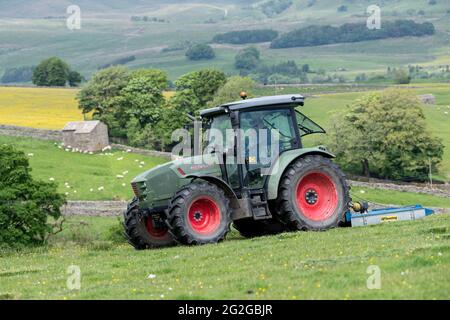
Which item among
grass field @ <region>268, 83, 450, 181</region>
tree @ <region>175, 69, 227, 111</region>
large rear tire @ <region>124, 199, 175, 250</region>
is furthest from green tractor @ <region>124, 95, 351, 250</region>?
tree @ <region>175, 69, 227, 111</region>

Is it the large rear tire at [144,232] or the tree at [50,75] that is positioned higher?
the large rear tire at [144,232]

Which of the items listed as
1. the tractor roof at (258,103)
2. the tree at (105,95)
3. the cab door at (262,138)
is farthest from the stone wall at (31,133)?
the cab door at (262,138)

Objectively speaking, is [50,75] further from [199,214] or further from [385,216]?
[199,214]

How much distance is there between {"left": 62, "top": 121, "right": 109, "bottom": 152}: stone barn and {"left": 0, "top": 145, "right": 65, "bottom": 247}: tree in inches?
1761

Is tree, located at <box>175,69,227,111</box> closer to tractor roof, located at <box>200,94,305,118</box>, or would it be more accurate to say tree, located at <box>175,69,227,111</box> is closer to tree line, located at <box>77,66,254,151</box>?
tree line, located at <box>77,66,254,151</box>

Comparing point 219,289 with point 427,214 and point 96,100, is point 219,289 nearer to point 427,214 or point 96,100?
point 427,214

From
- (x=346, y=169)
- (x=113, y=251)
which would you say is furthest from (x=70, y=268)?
(x=346, y=169)

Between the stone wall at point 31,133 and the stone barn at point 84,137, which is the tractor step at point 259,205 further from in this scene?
the stone wall at point 31,133

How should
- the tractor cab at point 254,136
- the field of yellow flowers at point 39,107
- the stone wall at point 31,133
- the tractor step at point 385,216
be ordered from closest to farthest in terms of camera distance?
the tractor cab at point 254,136, the tractor step at point 385,216, the stone wall at point 31,133, the field of yellow flowers at point 39,107

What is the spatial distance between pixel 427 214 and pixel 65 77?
12279 centimetres

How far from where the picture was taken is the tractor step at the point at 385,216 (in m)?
24.2

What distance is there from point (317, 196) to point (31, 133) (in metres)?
64.2

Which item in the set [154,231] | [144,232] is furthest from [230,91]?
[144,232]

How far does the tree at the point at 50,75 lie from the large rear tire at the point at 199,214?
402ft
